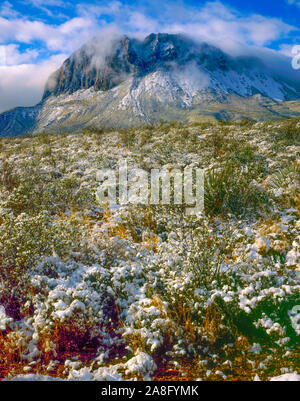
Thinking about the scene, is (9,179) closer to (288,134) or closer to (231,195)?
(231,195)

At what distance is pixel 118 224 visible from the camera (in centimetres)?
582

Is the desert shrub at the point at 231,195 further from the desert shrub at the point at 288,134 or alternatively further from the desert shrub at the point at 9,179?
the desert shrub at the point at 9,179

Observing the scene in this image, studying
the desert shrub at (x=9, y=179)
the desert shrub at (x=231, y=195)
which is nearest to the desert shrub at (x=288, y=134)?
the desert shrub at (x=231, y=195)

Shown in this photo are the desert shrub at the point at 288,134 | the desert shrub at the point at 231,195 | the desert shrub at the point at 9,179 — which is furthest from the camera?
the desert shrub at the point at 288,134

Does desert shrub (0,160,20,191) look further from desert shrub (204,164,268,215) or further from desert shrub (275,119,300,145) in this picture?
desert shrub (275,119,300,145)

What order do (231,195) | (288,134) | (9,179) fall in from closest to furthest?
(231,195) → (9,179) → (288,134)

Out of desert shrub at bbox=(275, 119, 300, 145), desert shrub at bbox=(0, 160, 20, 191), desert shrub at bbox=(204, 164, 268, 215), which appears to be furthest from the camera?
desert shrub at bbox=(275, 119, 300, 145)

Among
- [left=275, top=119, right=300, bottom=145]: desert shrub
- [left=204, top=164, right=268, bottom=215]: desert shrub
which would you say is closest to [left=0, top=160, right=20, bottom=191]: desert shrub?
[left=204, top=164, right=268, bottom=215]: desert shrub

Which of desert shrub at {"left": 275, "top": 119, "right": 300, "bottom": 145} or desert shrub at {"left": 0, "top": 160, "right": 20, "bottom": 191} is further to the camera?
desert shrub at {"left": 275, "top": 119, "right": 300, "bottom": 145}

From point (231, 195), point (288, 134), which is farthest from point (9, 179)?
point (288, 134)

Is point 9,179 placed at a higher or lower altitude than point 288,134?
lower

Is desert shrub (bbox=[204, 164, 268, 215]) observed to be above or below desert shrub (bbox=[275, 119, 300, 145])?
below
